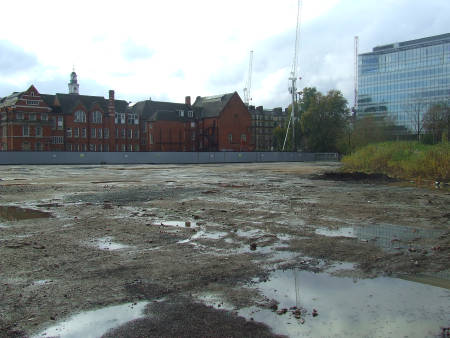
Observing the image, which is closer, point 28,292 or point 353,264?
point 28,292

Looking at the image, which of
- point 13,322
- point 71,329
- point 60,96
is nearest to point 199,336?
point 71,329

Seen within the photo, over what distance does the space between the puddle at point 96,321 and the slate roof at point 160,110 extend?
8313 cm

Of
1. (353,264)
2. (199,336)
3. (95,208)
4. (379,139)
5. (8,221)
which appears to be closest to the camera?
(199,336)

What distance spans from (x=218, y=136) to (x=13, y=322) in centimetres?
8248

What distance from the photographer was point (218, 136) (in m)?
86.1

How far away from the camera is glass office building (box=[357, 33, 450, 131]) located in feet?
393

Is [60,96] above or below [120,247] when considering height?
above

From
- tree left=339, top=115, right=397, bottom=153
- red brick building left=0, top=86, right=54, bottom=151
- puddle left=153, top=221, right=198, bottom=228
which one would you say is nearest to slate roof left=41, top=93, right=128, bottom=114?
red brick building left=0, top=86, right=54, bottom=151

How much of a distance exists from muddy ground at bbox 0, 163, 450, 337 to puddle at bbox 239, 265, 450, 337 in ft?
0.85

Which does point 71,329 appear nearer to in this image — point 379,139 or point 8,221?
point 8,221

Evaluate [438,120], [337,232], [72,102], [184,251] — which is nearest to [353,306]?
[184,251]

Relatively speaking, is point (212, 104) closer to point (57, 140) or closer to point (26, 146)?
point (57, 140)

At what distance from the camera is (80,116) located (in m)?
80.5

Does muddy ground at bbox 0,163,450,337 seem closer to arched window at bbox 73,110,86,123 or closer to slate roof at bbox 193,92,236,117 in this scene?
arched window at bbox 73,110,86,123
